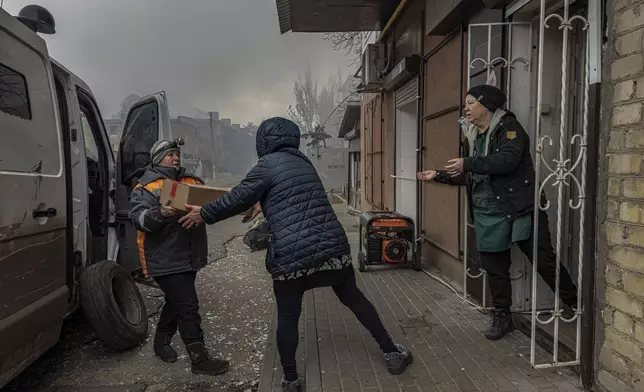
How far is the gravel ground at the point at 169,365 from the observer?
134 inches

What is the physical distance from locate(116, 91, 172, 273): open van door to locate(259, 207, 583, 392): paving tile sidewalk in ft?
6.53

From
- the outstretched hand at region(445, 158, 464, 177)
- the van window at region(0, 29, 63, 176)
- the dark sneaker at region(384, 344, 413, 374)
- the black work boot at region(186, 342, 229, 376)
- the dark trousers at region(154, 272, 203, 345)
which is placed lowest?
the black work boot at region(186, 342, 229, 376)

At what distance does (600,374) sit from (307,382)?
1.66 m

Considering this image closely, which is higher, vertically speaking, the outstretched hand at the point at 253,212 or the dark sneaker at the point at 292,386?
the outstretched hand at the point at 253,212

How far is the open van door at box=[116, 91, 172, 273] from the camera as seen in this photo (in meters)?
4.95

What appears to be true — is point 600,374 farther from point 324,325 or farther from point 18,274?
point 18,274

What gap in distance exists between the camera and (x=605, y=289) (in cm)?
249

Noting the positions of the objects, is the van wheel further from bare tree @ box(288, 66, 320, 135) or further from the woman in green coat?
bare tree @ box(288, 66, 320, 135)

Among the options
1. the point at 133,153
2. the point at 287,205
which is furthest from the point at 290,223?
the point at 133,153

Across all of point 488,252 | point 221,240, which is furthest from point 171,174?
point 221,240

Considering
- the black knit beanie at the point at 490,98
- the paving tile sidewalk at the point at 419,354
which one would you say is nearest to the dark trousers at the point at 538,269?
the paving tile sidewalk at the point at 419,354

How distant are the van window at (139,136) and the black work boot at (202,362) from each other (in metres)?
2.46

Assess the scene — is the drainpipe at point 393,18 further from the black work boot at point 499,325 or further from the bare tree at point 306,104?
the bare tree at point 306,104

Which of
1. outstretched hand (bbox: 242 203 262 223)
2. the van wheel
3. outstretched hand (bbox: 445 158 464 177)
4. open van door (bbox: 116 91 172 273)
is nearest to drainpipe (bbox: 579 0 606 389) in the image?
outstretched hand (bbox: 445 158 464 177)
